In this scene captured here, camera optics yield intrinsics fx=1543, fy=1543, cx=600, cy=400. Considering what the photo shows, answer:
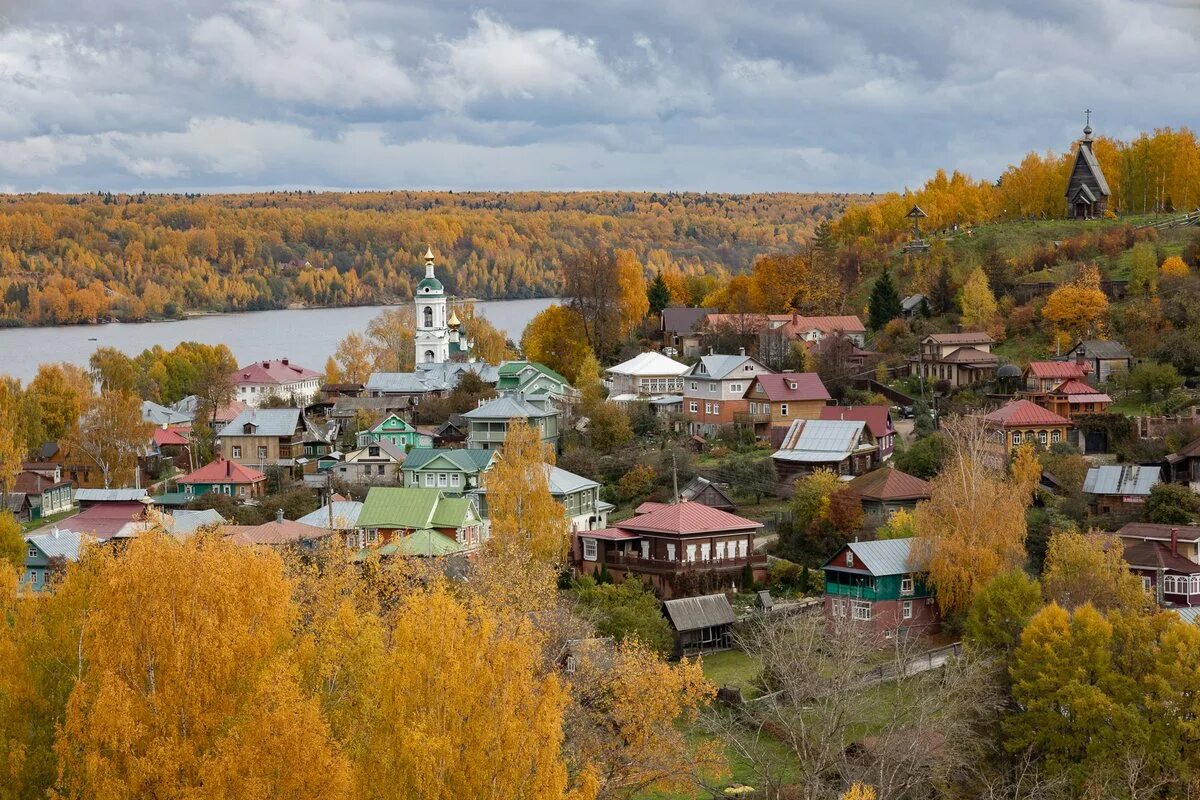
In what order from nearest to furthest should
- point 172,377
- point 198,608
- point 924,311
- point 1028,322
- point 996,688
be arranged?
1. point 198,608
2. point 996,688
3. point 1028,322
4. point 924,311
5. point 172,377

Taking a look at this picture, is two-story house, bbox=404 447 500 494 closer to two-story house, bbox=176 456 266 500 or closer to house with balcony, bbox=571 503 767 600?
two-story house, bbox=176 456 266 500

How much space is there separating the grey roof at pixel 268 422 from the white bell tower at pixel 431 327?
1745 centimetres

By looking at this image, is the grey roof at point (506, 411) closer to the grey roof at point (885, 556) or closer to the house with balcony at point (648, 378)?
the house with balcony at point (648, 378)

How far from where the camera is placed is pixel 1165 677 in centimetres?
2419

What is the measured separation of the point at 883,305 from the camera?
59688 mm

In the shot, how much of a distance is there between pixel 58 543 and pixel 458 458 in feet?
40.1

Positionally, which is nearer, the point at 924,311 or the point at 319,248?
the point at 924,311

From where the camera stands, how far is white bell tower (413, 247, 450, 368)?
73312 millimetres

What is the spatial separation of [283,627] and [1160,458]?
28.1 m

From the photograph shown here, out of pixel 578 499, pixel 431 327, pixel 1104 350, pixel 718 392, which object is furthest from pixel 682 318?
pixel 578 499

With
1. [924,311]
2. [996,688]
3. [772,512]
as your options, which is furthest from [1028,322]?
[996,688]

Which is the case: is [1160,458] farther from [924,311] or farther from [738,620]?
[924,311]

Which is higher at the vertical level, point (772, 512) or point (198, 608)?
point (198, 608)

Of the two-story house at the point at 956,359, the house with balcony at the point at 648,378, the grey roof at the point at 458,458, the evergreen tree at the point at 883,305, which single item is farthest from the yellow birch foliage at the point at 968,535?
the evergreen tree at the point at 883,305
